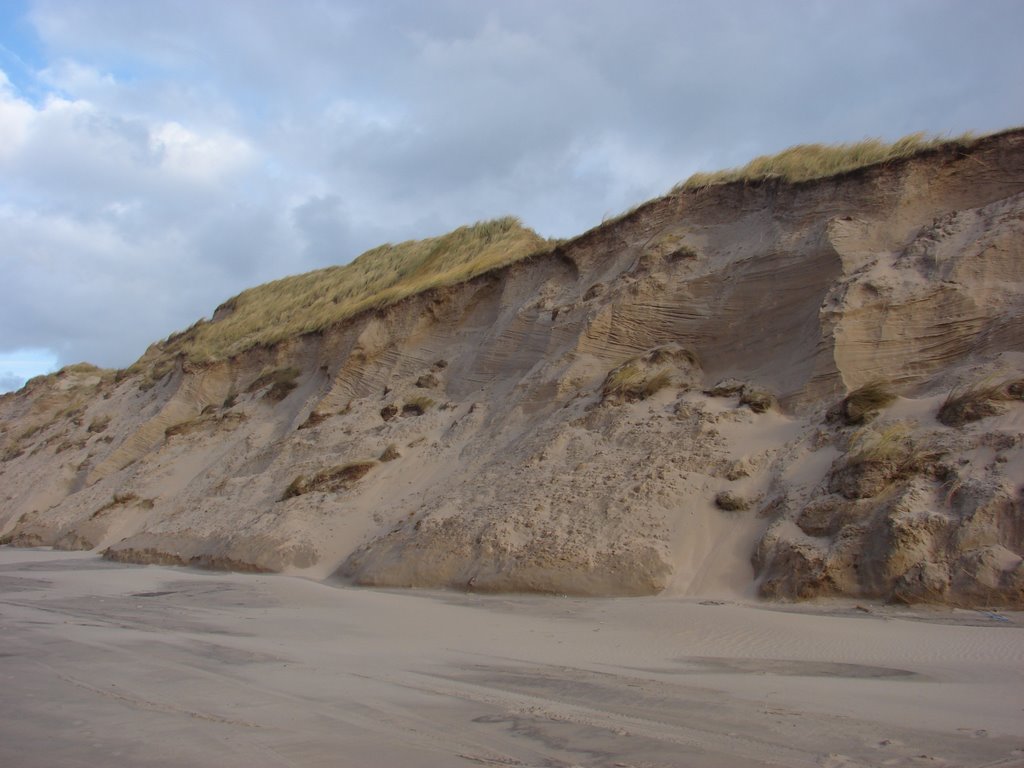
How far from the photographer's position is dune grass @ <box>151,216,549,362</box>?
60.4ft

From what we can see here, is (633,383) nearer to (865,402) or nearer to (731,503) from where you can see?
(731,503)

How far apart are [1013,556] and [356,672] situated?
17.9ft

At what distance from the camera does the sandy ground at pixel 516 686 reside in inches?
Answer: 127

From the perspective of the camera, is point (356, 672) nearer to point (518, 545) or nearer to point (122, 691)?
point (122, 691)

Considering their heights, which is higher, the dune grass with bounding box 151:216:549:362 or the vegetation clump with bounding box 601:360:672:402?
the dune grass with bounding box 151:216:549:362

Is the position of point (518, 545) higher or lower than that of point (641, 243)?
lower

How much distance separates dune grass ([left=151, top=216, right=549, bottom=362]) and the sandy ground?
36.3 feet

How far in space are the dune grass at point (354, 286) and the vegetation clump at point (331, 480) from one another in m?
5.31

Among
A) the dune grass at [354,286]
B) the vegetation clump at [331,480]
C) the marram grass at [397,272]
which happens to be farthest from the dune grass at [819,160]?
the vegetation clump at [331,480]

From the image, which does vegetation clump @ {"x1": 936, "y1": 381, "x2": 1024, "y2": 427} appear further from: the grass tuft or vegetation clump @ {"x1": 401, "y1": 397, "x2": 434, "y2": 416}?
vegetation clump @ {"x1": 401, "y1": 397, "x2": 434, "y2": 416}

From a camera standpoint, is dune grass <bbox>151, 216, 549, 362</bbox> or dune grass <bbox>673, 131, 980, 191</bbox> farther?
dune grass <bbox>151, 216, 549, 362</bbox>

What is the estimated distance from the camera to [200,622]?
23.5 ft

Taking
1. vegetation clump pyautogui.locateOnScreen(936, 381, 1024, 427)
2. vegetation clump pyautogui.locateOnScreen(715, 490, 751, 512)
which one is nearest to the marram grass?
vegetation clump pyautogui.locateOnScreen(936, 381, 1024, 427)


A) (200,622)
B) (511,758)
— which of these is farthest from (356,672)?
(200,622)
